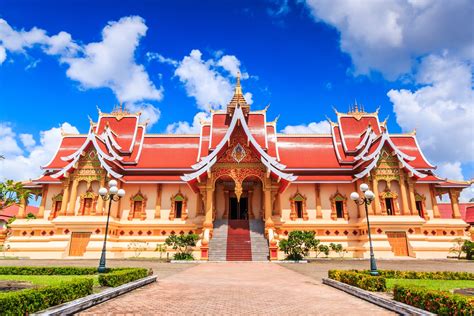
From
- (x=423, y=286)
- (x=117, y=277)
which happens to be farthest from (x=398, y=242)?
(x=117, y=277)

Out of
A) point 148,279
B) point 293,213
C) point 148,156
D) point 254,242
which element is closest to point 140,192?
point 148,156

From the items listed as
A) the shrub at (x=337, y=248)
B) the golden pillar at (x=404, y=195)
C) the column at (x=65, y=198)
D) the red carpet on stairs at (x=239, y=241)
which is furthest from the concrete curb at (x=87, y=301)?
the golden pillar at (x=404, y=195)

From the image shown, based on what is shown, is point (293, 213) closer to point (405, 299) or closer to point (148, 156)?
point (148, 156)

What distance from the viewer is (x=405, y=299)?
5707mm

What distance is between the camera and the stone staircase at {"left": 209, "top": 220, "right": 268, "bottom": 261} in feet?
55.0

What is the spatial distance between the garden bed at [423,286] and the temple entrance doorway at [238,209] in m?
12.8

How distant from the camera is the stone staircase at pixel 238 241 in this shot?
16.8m

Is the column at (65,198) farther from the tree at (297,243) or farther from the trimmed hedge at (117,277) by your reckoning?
the tree at (297,243)

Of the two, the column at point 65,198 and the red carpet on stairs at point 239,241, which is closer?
the red carpet on stairs at point 239,241

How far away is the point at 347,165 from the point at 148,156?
48.9ft

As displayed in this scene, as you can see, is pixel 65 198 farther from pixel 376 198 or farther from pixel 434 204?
pixel 434 204

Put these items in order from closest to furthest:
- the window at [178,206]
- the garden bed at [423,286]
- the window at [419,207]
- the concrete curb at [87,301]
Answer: the garden bed at [423,286], the concrete curb at [87,301], the window at [419,207], the window at [178,206]

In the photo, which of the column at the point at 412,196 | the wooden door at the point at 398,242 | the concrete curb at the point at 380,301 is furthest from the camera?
the column at the point at 412,196

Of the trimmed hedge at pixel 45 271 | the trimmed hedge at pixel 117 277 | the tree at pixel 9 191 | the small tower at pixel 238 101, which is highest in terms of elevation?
the small tower at pixel 238 101
